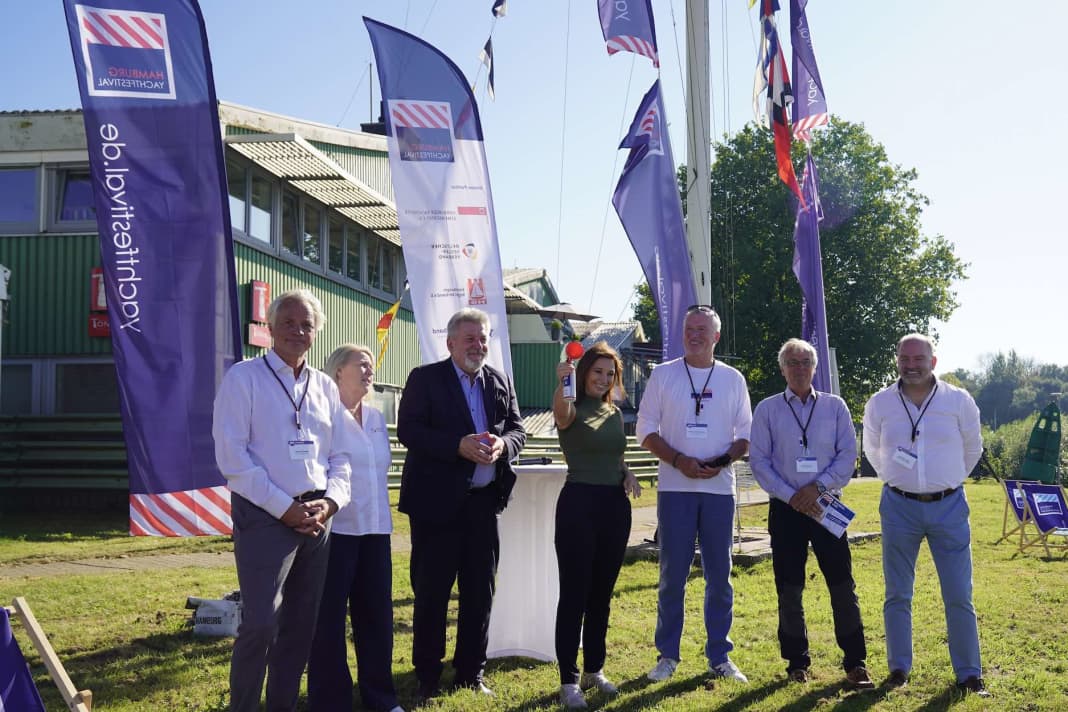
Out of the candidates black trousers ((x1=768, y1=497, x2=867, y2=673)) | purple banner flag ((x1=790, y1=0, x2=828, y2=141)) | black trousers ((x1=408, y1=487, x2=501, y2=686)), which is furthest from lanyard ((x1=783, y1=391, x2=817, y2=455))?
purple banner flag ((x1=790, y1=0, x2=828, y2=141))

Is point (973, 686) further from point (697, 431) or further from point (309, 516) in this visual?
point (309, 516)

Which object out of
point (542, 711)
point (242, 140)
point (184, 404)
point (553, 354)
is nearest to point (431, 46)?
point (184, 404)

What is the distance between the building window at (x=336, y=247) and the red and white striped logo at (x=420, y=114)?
1064 centimetres

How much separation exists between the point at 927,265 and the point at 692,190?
30723 mm

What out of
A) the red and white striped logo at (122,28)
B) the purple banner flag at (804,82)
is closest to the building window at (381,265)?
the purple banner flag at (804,82)

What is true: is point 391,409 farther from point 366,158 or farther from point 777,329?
point 777,329

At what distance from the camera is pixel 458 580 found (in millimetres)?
5172

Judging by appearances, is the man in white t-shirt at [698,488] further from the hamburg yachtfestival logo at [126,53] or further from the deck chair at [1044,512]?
the deck chair at [1044,512]

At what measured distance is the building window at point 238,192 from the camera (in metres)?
14.1

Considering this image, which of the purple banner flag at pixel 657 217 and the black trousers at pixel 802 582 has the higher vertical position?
the purple banner flag at pixel 657 217

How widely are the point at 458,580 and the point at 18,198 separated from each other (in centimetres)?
1131

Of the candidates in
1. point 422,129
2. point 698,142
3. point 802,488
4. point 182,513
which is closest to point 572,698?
point 802,488

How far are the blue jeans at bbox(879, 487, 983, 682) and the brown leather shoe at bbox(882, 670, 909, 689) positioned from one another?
1.0 inches

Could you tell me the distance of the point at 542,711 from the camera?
4.91 meters
